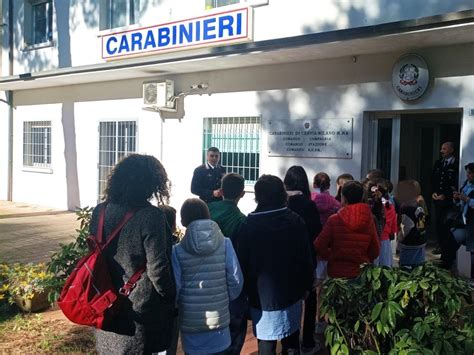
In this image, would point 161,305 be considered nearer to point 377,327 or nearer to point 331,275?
point 377,327

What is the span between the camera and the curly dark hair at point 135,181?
2908 mm

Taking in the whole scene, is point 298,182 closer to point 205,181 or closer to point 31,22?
point 205,181

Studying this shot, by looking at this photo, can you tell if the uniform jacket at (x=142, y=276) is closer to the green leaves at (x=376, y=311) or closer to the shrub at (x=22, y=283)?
the green leaves at (x=376, y=311)

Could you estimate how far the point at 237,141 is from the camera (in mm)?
9930

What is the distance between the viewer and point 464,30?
654cm

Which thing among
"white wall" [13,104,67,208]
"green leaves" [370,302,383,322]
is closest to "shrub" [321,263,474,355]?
"green leaves" [370,302,383,322]

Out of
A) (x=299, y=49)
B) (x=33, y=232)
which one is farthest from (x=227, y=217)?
(x=33, y=232)

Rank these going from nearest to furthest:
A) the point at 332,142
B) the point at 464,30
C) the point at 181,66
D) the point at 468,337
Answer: the point at 468,337 → the point at 464,30 → the point at 332,142 → the point at 181,66

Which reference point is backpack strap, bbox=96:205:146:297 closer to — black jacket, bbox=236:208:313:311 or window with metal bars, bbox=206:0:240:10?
black jacket, bbox=236:208:313:311

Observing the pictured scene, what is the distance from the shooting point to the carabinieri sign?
9062mm

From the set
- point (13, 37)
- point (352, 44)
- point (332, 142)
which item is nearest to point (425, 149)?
point (332, 142)

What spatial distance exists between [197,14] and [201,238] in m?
7.39

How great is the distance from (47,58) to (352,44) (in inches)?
352

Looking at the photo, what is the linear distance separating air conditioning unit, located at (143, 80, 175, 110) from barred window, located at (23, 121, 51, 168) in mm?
4742
